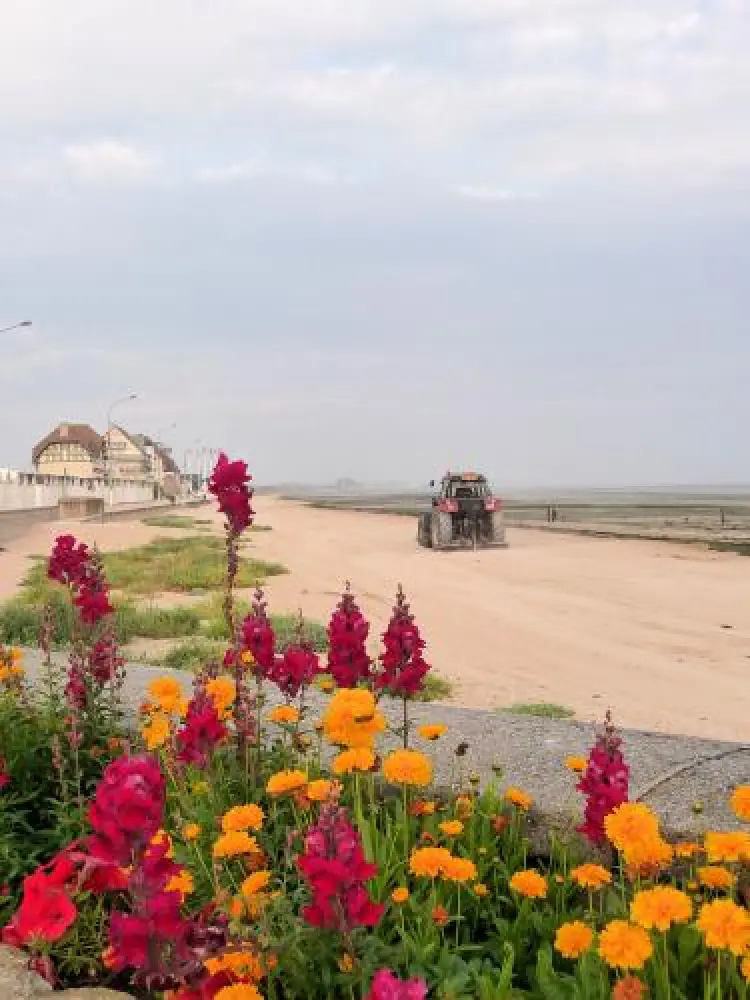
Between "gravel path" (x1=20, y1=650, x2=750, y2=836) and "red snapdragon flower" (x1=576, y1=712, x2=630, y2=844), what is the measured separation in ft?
2.44

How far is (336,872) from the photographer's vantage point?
2129 mm

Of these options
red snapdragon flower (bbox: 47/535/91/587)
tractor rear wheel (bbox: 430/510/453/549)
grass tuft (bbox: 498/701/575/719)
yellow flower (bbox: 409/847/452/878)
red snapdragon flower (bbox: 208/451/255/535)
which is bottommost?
grass tuft (bbox: 498/701/575/719)

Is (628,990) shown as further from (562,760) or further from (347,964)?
(562,760)

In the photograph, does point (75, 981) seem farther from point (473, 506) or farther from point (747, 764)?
point (473, 506)

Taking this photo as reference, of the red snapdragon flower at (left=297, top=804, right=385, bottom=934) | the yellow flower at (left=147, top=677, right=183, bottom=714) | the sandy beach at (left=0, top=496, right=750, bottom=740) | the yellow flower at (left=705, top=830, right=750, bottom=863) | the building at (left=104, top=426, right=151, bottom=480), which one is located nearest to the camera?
the red snapdragon flower at (left=297, top=804, right=385, bottom=934)

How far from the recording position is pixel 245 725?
14.6ft

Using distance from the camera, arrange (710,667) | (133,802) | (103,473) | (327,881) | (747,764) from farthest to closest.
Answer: (103,473) → (710,667) → (747,764) → (327,881) → (133,802)

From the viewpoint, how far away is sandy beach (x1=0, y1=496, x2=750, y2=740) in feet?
36.9

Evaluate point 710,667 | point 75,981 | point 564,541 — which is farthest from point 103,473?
point 75,981

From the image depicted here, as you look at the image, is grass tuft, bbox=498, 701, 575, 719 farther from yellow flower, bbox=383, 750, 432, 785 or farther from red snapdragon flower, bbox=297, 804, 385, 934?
red snapdragon flower, bbox=297, 804, 385, 934

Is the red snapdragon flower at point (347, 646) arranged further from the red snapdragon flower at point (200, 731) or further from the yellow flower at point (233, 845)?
the yellow flower at point (233, 845)

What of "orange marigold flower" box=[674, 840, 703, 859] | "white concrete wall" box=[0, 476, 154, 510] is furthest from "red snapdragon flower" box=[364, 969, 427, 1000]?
"white concrete wall" box=[0, 476, 154, 510]

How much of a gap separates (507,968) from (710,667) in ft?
38.2

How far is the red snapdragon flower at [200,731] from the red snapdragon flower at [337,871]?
1435 millimetres
